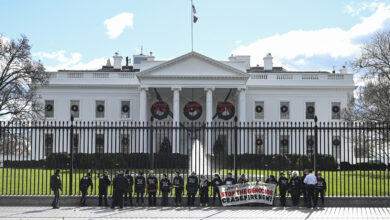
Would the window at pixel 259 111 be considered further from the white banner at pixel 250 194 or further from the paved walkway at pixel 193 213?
the paved walkway at pixel 193 213

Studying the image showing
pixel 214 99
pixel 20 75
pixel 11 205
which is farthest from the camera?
pixel 214 99

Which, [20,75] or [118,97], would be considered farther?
[118,97]

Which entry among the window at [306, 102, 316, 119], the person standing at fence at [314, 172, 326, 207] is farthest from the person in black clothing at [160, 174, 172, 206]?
the window at [306, 102, 316, 119]

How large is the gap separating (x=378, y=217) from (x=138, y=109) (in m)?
39.8

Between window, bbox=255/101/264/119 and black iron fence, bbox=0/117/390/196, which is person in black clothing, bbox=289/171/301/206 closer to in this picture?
black iron fence, bbox=0/117/390/196

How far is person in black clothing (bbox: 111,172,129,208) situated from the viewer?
589 inches

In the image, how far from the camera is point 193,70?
4722 cm

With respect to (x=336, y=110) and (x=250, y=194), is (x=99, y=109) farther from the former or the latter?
(x=250, y=194)

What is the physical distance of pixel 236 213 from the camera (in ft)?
45.9

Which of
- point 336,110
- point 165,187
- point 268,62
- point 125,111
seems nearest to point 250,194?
point 165,187

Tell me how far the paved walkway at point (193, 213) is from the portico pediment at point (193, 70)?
3242 cm

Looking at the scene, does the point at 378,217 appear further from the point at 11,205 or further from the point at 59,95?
the point at 59,95

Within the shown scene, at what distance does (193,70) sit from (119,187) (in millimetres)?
32947

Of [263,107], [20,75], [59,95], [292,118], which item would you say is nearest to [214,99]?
[263,107]
